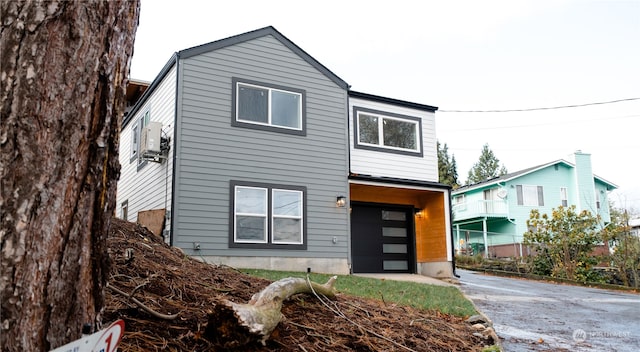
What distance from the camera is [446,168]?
40.1m

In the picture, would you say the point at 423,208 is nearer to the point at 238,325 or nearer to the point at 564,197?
the point at 238,325

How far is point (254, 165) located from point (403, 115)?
4666 millimetres

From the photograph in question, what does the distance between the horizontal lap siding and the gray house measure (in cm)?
5

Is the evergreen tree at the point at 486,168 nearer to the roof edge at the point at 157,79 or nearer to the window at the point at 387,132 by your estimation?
the window at the point at 387,132

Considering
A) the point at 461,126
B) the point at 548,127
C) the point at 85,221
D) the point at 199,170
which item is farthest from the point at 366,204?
the point at 461,126

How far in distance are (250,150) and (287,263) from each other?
269 cm

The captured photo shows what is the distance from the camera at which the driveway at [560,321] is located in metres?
5.17

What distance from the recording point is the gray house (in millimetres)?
10336

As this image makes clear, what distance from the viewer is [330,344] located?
3033mm

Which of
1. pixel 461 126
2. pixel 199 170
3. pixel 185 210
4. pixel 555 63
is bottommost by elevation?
pixel 185 210

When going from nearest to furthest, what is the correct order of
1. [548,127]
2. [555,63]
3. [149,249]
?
[149,249] → [555,63] → [548,127]

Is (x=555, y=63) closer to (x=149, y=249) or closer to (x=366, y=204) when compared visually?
(x=366, y=204)

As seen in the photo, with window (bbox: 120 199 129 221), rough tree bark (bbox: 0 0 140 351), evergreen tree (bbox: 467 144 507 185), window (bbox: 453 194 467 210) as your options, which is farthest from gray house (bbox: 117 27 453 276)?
evergreen tree (bbox: 467 144 507 185)

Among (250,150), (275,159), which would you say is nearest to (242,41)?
(250,150)
